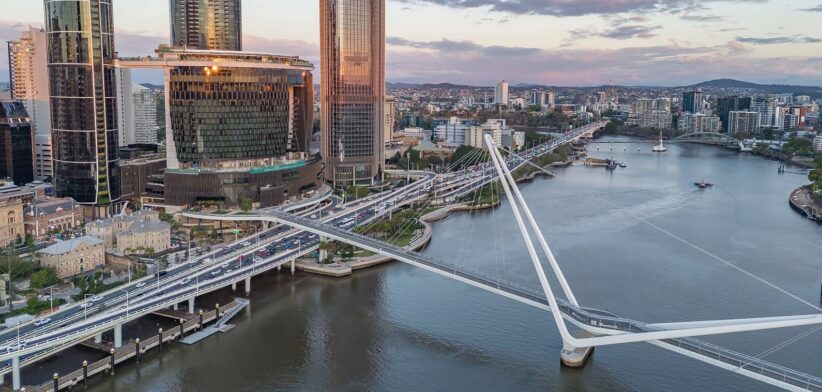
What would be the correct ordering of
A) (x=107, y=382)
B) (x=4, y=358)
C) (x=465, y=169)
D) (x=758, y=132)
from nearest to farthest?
(x=4, y=358) → (x=107, y=382) → (x=465, y=169) → (x=758, y=132)

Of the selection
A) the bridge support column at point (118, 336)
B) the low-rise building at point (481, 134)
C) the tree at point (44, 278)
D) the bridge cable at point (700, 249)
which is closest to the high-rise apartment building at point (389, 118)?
the low-rise building at point (481, 134)

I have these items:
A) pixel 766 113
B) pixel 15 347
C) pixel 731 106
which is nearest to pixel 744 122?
pixel 766 113

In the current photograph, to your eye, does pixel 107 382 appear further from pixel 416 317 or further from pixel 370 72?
pixel 370 72

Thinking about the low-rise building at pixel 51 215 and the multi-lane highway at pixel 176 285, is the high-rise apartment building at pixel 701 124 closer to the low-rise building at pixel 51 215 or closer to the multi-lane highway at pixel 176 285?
the multi-lane highway at pixel 176 285

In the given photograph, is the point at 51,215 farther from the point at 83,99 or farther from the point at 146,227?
the point at 83,99

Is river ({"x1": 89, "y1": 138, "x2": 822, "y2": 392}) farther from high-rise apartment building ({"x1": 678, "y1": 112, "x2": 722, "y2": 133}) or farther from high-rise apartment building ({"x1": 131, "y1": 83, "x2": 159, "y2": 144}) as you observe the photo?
high-rise apartment building ({"x1": 678, "y1": 112, "x2": 722, "y2": 133})

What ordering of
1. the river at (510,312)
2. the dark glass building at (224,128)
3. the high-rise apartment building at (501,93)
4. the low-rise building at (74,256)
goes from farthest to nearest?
the high-rise apartment building at (501,93) < the dark glass building at (224,128) < the low-rise building at (74,256) < the river at (510,312)

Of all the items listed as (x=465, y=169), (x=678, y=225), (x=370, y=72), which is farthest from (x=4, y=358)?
(x=465, y=169)
